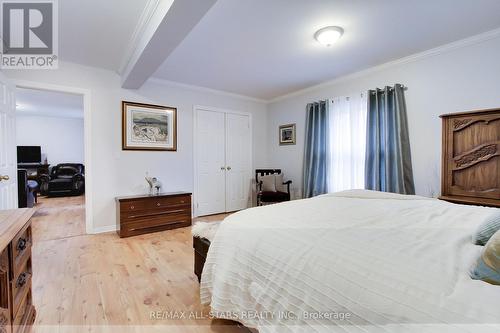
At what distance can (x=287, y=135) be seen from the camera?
4.73 metres

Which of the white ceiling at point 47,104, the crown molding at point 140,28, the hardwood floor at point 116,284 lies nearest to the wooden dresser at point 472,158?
the hardwood floor at point 116,284

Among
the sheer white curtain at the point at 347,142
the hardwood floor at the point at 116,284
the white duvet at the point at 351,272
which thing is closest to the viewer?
the white duvet at the point at 351,272

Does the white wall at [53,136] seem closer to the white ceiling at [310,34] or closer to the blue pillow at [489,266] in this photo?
the white ceiling at [310,34]

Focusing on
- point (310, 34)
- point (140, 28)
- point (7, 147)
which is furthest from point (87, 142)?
point (310, 34)

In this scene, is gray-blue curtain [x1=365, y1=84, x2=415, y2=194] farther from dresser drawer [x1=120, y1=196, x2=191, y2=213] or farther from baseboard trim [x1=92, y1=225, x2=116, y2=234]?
baseboard trim [x1=92, y1=225, x2=116, y2=234]

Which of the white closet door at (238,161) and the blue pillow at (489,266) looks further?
the white closet door at (238,161)

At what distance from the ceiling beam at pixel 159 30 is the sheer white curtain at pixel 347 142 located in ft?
8.58

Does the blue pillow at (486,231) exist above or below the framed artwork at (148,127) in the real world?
below

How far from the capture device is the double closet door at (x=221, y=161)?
430cm

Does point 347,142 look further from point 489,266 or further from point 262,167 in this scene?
point 489,266

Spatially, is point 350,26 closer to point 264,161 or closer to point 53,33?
point 53,33

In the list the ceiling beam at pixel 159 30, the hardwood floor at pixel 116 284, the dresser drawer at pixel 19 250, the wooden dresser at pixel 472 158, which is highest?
the ceiling beam at pixel 159 30

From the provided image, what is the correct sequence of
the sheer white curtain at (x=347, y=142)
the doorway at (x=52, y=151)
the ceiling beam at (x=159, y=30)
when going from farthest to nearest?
the doorway at (x=52, y=151)
the sheer white curtain at (x=347, y=142)
the ceiling beam at (x=159, y=30)

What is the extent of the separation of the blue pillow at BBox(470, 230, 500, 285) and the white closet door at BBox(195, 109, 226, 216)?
3882mm
